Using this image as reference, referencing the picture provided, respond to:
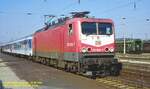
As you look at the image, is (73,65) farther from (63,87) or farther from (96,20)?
(63,87)

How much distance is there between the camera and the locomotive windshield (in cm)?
1952

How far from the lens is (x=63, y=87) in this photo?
14992 mm

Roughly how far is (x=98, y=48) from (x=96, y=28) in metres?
1.21

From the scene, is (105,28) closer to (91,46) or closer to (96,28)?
(96,28)

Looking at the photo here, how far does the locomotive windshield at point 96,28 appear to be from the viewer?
19.5 m

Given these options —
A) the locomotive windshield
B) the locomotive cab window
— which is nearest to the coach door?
the locomotive windshield

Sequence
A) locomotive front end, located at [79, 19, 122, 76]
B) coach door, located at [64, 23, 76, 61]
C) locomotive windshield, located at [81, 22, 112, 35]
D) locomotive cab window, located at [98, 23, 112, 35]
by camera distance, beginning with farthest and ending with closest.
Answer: coach door, located at [64, 23, 76, 61] → locomotive cab window, located at [98, 23, 112, 35] → locomotive windshield, located at [81, 22, 112, 35] → locomotive front end, located at [79, 19, 122, 76]

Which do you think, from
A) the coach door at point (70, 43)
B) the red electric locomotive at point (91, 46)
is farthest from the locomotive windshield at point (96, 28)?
the coach door at point (70, 43)

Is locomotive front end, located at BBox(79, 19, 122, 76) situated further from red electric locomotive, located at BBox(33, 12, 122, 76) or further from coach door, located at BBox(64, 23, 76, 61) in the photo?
coach door, located at BBox(64, 23, 76, 61)

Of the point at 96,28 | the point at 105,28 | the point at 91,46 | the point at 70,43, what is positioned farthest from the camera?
the point at 70,43

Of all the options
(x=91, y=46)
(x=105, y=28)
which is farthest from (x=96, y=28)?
(x=91, y=46)

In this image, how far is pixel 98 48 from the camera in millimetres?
19219

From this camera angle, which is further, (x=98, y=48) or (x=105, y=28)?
(x=105, y=28)

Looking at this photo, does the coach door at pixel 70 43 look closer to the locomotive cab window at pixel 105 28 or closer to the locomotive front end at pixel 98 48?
the locomotive front end at pixel 98 48
